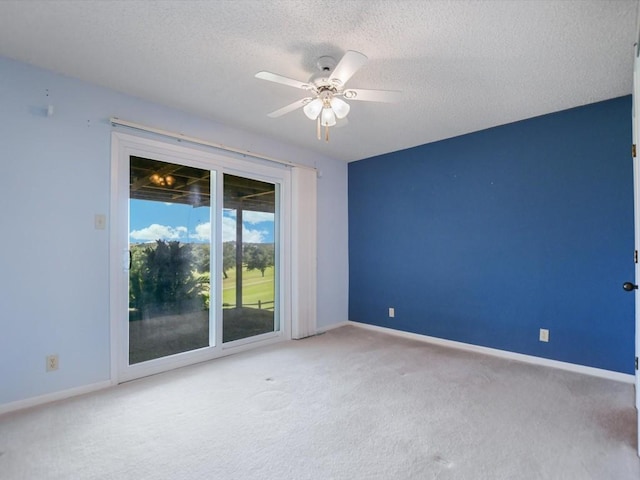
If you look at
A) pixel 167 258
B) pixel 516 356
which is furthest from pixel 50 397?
pixel 516 356

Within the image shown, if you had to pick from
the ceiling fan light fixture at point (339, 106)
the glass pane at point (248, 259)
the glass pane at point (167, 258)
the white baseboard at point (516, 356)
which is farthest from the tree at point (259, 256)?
the ceiling fan light fixture at point (339, 106)

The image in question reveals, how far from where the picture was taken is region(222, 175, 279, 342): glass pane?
3.69m

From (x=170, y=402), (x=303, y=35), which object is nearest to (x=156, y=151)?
(x=303, y=35)

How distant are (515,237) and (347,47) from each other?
259 centimetres

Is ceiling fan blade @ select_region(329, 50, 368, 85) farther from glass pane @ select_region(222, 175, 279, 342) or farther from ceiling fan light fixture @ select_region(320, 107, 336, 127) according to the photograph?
glass pane @ select_region(222, 175, 279, 342)

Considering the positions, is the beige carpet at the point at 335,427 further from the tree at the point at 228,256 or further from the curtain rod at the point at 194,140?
the curtain rod at the point at 194,140

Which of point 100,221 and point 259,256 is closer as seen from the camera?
point 100,221

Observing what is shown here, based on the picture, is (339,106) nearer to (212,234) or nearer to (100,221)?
(212,234)

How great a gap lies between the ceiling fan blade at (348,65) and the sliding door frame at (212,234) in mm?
1843

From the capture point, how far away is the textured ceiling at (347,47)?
1.85 metres

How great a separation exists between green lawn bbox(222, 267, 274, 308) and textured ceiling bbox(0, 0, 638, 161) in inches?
70.3

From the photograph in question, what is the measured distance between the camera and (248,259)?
3.92 meters

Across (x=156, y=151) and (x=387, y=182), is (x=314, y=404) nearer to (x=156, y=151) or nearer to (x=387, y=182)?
(x=156, y=151)

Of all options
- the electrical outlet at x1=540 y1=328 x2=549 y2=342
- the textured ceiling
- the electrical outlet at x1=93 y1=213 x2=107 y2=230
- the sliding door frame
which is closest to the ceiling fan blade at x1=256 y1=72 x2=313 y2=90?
the textured ceiling
